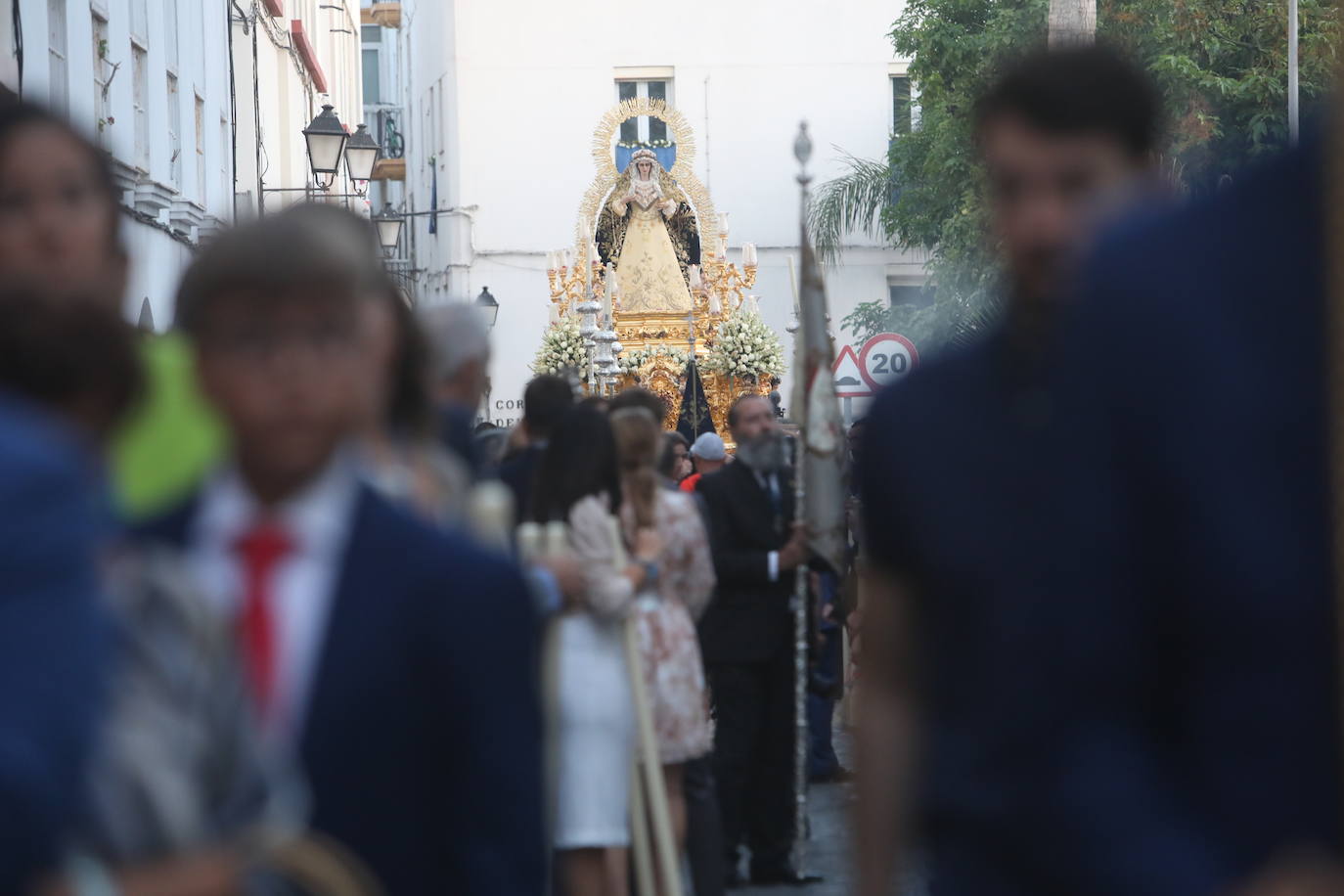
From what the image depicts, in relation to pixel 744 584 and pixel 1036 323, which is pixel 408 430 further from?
pixel 744 584

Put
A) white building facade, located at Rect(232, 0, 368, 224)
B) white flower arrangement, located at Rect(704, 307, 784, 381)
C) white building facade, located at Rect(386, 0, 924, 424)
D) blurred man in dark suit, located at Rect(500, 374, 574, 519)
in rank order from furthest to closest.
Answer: white building facade, located at Rect(386, 0, 924, 424), white flower arrangement, located at Rect(704, 307, 784, 381), white building facade, located at Rect(232, 0, 368, 224), blurred man in dark suit, located at Rect(500, 374, 574, 519)

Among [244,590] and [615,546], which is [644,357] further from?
[244,590]

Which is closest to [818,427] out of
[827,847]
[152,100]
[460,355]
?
[827,847]

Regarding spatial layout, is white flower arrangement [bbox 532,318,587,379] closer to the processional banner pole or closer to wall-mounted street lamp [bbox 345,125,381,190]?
wall-mounted street lamp [bbox 345,125,381,190]

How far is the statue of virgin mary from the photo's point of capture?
3416 cm

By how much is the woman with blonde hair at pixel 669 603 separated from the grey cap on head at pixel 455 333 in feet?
6.73

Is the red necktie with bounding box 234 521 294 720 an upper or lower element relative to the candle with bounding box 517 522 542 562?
upper

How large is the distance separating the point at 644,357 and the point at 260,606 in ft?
99.5

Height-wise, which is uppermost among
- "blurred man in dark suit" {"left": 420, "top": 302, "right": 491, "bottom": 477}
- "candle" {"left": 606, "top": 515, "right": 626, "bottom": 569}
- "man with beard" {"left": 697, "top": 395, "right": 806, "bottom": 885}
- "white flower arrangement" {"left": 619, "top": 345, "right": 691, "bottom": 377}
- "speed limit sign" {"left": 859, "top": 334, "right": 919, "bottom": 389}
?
"white flower arrangement" {"left": 619, "top": 345, "right": 691, "bottom": 377}

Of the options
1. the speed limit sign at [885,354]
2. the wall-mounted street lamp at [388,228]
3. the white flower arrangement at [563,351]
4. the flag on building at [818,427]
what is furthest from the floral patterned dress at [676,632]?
the white flower arrangement at [563,351]

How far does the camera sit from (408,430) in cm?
341

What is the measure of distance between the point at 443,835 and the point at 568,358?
28028 millimetres

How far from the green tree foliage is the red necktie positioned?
70.6ft

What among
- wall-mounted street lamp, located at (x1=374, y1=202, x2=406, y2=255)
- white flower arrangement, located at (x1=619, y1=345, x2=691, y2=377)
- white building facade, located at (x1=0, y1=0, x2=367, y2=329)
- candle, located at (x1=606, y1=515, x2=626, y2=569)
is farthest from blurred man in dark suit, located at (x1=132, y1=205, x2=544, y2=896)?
white flower arrangement, located at (x1=619, y1=345, x2=691, y2=377)
